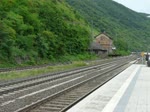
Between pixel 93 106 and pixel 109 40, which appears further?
pixel 109 40

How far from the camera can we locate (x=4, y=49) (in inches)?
1983

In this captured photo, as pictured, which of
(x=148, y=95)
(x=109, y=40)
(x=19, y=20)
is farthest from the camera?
(x=109, y=40)

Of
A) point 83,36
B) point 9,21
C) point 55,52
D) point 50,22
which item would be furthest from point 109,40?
point 9,21

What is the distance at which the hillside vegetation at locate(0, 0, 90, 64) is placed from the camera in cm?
5203

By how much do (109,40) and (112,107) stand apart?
143 metres

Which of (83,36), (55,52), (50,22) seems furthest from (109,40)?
(55,52)

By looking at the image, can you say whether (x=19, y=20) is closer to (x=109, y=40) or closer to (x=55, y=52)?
(x=55, y=52)

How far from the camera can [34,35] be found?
64.2 metres

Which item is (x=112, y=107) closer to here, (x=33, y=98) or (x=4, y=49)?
(x=33, y=98)

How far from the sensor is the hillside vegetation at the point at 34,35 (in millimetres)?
52031

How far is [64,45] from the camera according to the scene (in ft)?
258

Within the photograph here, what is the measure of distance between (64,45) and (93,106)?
62983 mm

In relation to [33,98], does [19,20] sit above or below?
above

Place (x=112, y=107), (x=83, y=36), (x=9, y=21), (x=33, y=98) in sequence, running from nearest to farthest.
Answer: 1. (x=112, y=107)
2. (x=33, y=98)
3. (x=9, y=21)
4. (x=83, y=36)
